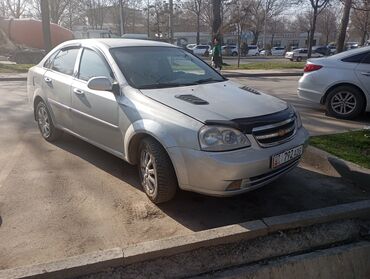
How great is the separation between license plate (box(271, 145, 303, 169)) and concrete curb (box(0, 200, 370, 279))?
50 cm

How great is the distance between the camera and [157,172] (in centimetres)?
353

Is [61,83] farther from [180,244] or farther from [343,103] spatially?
[343,103]

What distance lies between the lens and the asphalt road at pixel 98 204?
3188mm

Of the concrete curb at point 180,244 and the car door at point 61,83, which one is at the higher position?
the car door at point 61,83

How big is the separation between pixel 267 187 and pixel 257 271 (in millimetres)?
1504

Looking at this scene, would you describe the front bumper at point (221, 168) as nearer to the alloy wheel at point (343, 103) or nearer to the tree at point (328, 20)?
the alloy wheel at point (343, 103)

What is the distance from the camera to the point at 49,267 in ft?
8.73

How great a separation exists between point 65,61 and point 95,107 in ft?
4.34

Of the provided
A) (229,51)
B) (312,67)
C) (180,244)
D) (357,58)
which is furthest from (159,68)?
(229,51)

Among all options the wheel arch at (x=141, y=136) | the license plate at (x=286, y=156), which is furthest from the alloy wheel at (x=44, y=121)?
the license plate at (x=286, y=156)

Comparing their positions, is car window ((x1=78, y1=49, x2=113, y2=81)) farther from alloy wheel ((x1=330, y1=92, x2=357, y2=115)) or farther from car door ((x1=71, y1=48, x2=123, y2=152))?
alloy wheel ((x1=330, y1=92, x2=357, y2=115))

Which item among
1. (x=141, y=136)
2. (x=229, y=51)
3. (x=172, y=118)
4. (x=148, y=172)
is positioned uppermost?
(x=172, y=118)

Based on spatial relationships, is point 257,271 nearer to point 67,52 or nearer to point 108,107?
point 108,107

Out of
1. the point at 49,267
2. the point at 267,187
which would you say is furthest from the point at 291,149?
the point at 49,267
